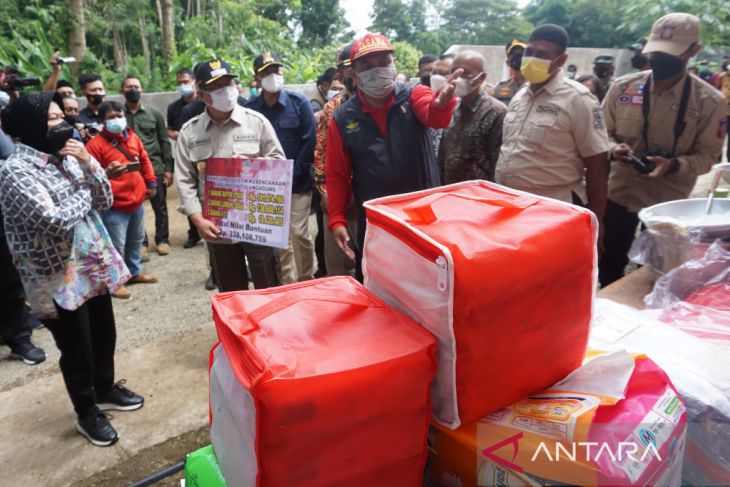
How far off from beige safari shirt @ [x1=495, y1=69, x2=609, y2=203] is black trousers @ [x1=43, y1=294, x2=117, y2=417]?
2.57 metres

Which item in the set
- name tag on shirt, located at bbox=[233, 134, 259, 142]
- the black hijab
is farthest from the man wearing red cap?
the black hijab

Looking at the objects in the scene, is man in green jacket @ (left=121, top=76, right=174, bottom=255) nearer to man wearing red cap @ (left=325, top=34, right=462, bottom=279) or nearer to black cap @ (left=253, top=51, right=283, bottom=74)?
black cap @ (left=253, top=51, right=283, bottom=74)

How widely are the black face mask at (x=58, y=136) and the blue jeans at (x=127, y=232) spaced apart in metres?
2.25

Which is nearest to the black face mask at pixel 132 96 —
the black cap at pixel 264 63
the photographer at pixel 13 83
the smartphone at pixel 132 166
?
the photographer at pixel 13 83

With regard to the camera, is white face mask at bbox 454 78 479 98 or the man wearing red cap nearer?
the man wearing red cap

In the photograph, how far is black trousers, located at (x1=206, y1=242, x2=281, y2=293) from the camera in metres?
3.37

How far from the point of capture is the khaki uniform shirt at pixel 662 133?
275 cm

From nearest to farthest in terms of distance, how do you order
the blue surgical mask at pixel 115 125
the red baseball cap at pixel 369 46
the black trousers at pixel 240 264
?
the red baseball cap at pixel 369 46, the black trousers at pixel 240 264, the blue surgical mask at pixel 115 125

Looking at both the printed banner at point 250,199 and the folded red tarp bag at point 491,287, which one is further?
the printed banner at point 250,199

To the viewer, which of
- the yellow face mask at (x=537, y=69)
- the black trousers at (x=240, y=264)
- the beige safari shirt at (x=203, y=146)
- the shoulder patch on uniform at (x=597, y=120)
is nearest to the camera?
the shoulder patch on uniform at (x=597, y=120)

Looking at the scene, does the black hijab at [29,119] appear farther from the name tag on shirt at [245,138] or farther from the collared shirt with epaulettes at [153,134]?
the collared shirt with epaulettes at [153,134]

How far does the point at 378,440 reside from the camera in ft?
3.14

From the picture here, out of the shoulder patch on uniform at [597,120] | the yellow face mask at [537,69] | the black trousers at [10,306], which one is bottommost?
the black trousers at [10,306]

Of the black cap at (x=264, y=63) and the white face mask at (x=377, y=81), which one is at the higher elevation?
the black cap at (x=264, y=63)
